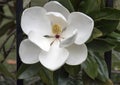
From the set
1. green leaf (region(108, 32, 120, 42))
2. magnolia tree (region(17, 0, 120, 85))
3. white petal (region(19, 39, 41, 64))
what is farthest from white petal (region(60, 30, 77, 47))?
green leaf (region(108, 32, 120, 42))

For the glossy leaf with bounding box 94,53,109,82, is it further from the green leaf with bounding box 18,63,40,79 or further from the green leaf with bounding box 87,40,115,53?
the green leaf with bounding box 18,63,40,79

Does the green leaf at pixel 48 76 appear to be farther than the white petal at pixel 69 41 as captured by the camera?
Yes

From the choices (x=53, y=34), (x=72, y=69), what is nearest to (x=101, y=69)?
(x=72, y=69)

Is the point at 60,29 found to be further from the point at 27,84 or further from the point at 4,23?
the point at 4,23

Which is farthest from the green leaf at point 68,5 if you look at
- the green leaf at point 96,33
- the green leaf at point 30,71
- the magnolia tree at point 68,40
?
Result: the green leaf at point 30,71

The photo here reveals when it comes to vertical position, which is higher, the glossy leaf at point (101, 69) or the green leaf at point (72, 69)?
the green leaf at point (72, 69)

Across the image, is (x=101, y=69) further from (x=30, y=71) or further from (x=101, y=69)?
(x=30, y=71)

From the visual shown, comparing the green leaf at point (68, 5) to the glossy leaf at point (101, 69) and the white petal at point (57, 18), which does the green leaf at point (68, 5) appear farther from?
the glossy leaf at point (101, 69)

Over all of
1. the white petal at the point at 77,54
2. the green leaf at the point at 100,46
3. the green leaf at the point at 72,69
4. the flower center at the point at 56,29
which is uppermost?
the flower center at the point at 56,29
